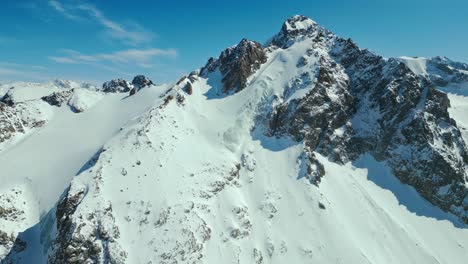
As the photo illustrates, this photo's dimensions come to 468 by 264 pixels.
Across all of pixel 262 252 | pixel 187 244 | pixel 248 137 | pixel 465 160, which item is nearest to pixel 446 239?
pixel 465 160

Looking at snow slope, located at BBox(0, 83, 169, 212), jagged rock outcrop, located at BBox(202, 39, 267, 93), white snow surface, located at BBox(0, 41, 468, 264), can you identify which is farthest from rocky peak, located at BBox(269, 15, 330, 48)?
snow slope, located at BBox(0, 83, 169, 212)

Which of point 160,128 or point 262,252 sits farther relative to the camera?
point 160,128

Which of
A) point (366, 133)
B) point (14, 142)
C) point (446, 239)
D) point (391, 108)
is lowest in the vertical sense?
point (14, 142)

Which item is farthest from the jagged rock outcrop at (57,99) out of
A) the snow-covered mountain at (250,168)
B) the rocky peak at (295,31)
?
the rocky peak at (295,31)

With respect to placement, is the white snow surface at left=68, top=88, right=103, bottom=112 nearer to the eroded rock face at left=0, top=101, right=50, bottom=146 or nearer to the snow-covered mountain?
the snow-covered mountain

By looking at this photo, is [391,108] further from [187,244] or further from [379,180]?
[187,244]

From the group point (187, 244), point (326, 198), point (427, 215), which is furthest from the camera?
point (427, 215)

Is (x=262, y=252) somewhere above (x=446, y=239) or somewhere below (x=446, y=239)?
below
